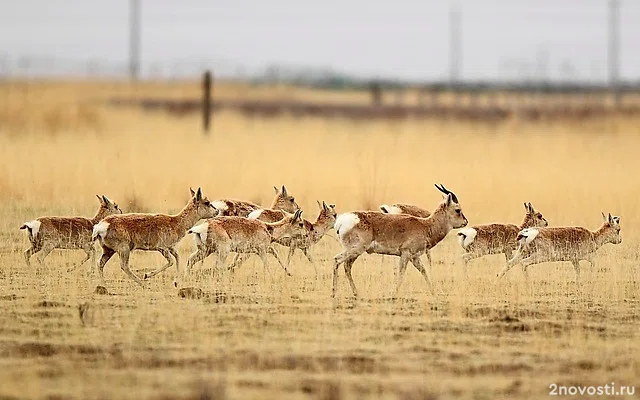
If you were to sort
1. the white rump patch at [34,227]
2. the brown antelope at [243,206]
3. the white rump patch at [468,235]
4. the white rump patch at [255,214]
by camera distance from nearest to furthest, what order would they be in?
the white rump patch at [34,227] < the white rump patch at [468,235] < the white rump patch at [255,214] < the brown antelope at [243,206]

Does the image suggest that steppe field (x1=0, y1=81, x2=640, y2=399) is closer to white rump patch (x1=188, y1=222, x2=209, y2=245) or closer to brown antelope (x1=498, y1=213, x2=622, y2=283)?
brown antelope (x1=498, y1=213, x2=622, y2=283)

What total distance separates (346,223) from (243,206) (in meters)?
3.62

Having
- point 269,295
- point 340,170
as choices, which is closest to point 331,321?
point 269,295

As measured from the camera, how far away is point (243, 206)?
18781mm

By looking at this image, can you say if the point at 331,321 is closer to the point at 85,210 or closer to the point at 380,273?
the point at 380,273

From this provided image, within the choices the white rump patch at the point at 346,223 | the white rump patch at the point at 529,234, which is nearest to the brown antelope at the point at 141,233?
the white rump patch at the point at 346,223

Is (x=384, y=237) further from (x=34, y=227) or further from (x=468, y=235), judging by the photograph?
(x=34, y=227)

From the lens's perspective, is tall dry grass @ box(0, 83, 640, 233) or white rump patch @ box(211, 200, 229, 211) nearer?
white rump patch @ box(211, 200, 229, 211)

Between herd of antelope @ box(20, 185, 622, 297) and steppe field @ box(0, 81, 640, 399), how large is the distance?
28 centimetres

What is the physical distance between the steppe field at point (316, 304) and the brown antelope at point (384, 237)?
0.32 meters

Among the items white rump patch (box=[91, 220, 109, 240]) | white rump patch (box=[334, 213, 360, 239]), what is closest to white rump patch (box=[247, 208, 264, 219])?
white rump patch (box=[334, 213, 360, 239])

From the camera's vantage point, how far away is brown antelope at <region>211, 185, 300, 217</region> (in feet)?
60.3

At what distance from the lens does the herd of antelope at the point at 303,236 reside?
1559 centimetres

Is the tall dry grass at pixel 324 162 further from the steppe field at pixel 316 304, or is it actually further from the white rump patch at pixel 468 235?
the white rump patch at pixel 468 235
